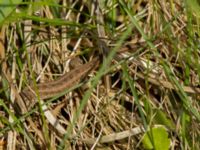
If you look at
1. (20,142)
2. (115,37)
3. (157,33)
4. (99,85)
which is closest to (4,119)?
(20,142)

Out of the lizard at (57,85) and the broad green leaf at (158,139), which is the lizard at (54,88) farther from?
the broad green leaf at (158,139)

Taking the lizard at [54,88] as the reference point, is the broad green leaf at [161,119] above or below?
below

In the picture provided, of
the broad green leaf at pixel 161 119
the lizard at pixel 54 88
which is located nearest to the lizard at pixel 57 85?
the lizard at pixel 54 88

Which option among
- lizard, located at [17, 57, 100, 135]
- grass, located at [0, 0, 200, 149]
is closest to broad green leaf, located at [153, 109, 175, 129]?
grass, located at [0, 0, 200, 149]

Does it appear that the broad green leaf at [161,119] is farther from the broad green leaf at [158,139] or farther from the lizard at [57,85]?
the lizard at [57,85]

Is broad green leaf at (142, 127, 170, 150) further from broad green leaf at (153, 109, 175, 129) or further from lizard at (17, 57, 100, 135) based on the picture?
lizard at (17, 57, 100, 135)

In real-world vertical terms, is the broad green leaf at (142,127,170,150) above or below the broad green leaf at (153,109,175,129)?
below

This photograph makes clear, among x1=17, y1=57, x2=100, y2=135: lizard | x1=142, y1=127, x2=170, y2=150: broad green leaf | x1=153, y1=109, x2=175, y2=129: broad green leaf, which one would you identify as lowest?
x1=142, y1=127, x2=170, y2=150: broad green leaf

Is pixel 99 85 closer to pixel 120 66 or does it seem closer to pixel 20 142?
pixel 120 66

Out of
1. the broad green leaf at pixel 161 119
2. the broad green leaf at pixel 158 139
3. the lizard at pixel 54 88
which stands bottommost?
the broad green leaf at pixel 158 139
